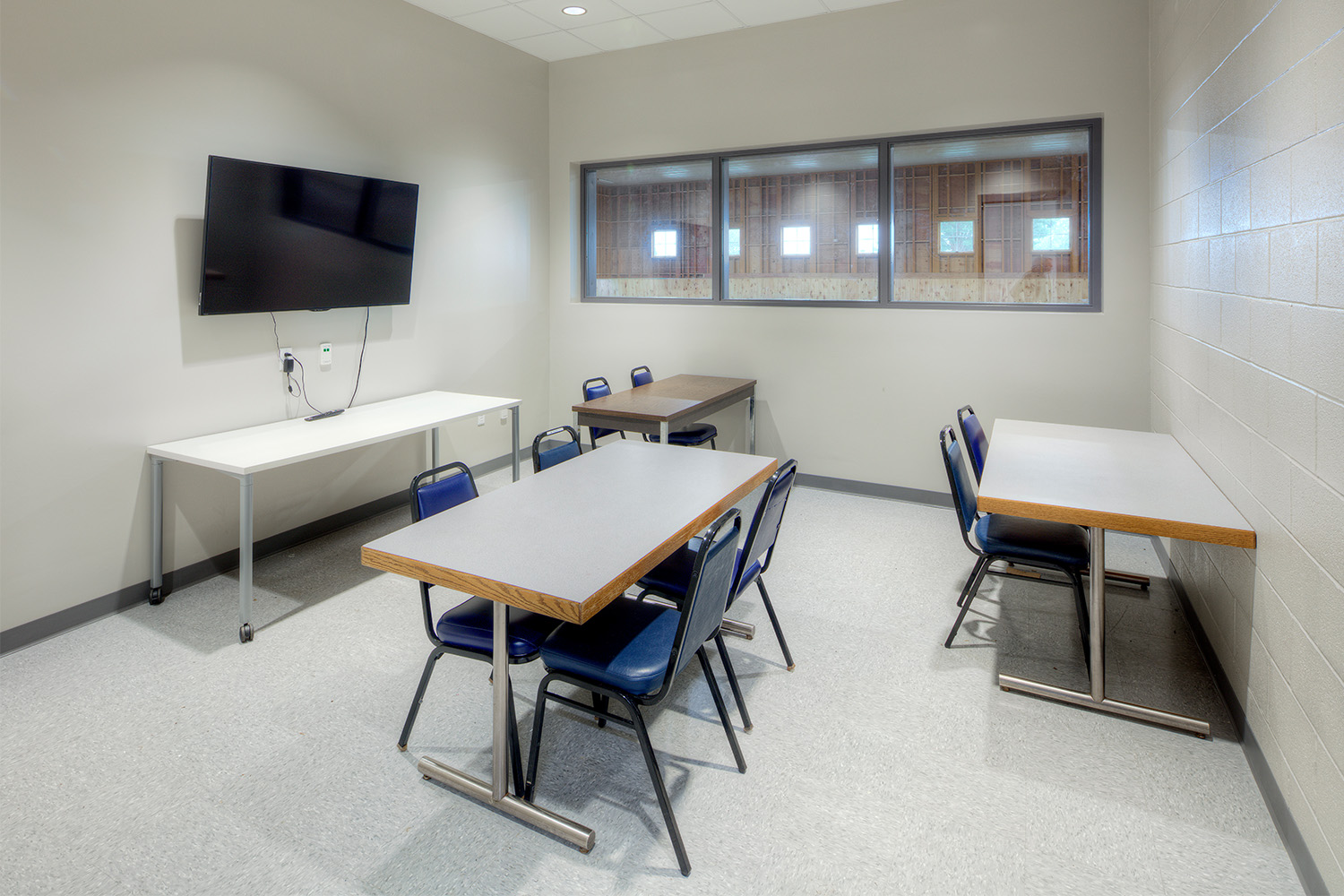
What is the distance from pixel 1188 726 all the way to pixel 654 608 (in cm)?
175

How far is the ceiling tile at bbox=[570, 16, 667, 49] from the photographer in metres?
4.95

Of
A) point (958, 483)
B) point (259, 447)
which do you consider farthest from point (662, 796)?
point (259, 447)

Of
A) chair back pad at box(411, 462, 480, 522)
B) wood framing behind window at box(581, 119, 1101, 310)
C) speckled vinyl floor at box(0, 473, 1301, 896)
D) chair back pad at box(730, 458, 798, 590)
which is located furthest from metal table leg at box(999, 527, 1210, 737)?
wood framing behind window at box(581, 119, 1101, 310)

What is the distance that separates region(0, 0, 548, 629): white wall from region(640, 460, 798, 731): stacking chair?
7.95 feet

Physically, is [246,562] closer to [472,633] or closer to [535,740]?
[472,633]

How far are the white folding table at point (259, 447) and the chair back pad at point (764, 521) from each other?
194 centimetres

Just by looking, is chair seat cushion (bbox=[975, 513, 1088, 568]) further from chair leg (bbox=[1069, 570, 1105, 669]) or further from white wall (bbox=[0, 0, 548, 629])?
white wall (bbox=[0, 0, 548, 629])

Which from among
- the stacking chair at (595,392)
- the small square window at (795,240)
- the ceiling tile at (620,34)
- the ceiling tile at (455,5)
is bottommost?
the stacking chair at (595,392)

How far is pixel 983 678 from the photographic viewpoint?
8.97ft

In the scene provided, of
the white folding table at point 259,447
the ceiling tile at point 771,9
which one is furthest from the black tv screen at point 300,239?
the ceiling tile at point 771,9

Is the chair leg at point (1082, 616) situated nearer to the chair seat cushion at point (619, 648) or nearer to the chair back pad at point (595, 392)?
the chair seat cushion at point (619, 648)

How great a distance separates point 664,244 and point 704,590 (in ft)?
14.2

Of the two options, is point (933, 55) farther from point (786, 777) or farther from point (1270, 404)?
point (786, 777)

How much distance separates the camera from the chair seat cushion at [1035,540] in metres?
2.73
